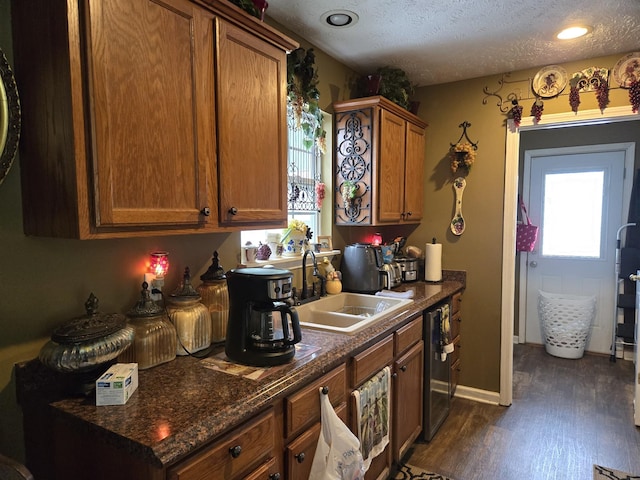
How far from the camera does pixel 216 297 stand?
1.67m

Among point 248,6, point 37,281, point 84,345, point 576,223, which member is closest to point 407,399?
point 84,345

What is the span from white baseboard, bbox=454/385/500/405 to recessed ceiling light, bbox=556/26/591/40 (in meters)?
2.51

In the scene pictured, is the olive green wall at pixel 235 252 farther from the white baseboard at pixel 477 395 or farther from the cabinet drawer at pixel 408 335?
the cabinet drawer at pixel 408 335

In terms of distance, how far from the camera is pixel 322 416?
58.3 inches

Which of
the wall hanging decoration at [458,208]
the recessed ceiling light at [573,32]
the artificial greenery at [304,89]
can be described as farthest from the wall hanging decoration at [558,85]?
the artificial greenery at [304,89]

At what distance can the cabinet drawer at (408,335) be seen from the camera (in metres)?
2.10

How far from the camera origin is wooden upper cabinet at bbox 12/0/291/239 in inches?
41.0

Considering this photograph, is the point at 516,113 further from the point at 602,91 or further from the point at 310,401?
the point at 310,401

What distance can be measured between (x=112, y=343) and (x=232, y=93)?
0.94 meters

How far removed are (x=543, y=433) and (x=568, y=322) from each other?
1755 mm

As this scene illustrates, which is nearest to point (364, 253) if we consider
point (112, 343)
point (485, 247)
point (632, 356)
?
point (485, 247)

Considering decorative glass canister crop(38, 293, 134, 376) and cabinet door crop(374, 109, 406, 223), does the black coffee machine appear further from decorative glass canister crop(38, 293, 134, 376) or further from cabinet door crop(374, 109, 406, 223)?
cabinet door crop(374, 109, 406, 223)

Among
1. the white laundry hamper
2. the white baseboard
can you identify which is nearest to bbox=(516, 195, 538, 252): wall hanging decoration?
the white laundry hamper

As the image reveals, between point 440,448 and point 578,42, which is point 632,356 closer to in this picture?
point 440,448
